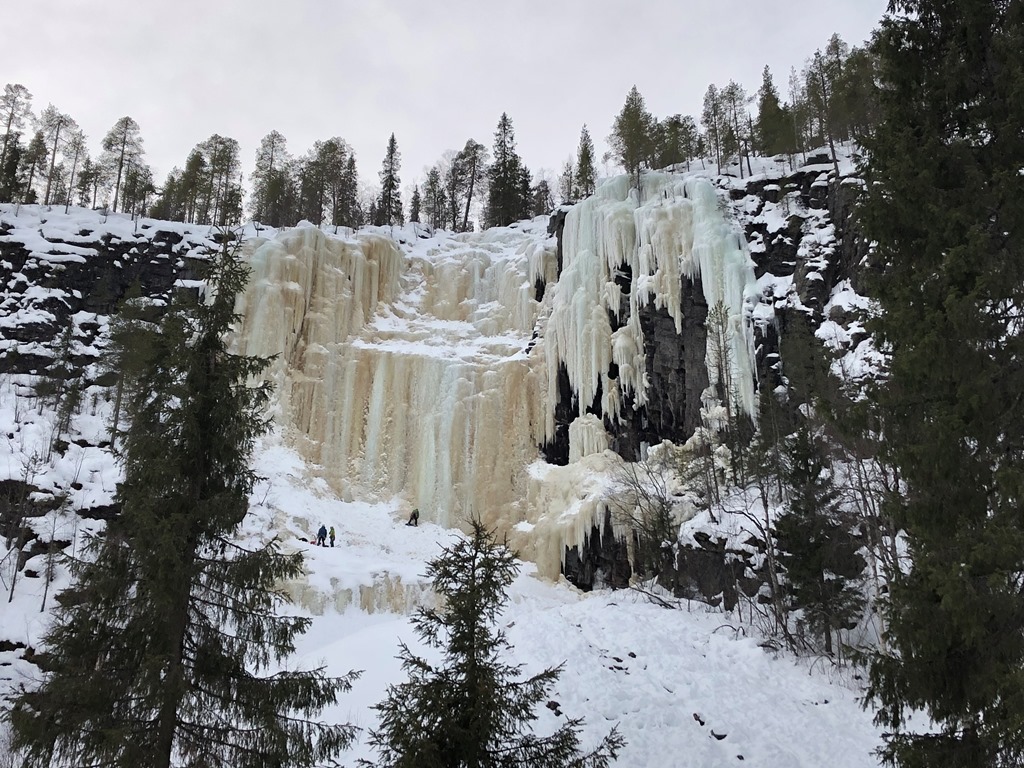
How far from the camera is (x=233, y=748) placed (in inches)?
260

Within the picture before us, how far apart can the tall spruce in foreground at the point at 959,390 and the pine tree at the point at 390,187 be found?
40959mm

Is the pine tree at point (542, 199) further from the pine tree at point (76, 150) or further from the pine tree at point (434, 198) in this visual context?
the pine tree at point (76, 150)

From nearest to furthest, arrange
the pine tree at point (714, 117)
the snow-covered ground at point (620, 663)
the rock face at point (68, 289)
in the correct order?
the snow-covered ground at point (620, 663)
the rock face at point (68, 289)
the pine tree at point (714, 117)

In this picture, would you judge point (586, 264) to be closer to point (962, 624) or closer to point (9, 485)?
point (9, 485)

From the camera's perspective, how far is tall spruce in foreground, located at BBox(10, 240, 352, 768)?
244 inches

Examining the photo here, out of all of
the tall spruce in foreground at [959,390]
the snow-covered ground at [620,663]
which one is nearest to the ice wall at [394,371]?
the snow-covered ground at [620,663]

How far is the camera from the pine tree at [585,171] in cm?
4356

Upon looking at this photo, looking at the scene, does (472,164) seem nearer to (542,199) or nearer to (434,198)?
(434,198)

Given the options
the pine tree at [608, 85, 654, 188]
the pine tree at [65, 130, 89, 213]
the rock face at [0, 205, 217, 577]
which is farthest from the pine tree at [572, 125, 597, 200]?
the pine tree at [65, 130, 89, 213]

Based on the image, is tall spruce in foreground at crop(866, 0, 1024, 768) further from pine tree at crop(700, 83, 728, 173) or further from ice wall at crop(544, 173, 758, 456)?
pine tree at crop(700, 83, 728, 173)

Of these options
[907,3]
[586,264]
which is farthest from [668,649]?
[586,264]

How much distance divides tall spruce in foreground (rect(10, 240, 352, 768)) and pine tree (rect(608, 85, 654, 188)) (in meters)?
32.8

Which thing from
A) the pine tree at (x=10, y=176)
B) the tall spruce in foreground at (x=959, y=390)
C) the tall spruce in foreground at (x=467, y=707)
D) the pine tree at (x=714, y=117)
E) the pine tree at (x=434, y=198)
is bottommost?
the tall spruce in foreground at (x=467, y=707)

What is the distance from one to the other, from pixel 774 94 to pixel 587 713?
44090 millimetres
